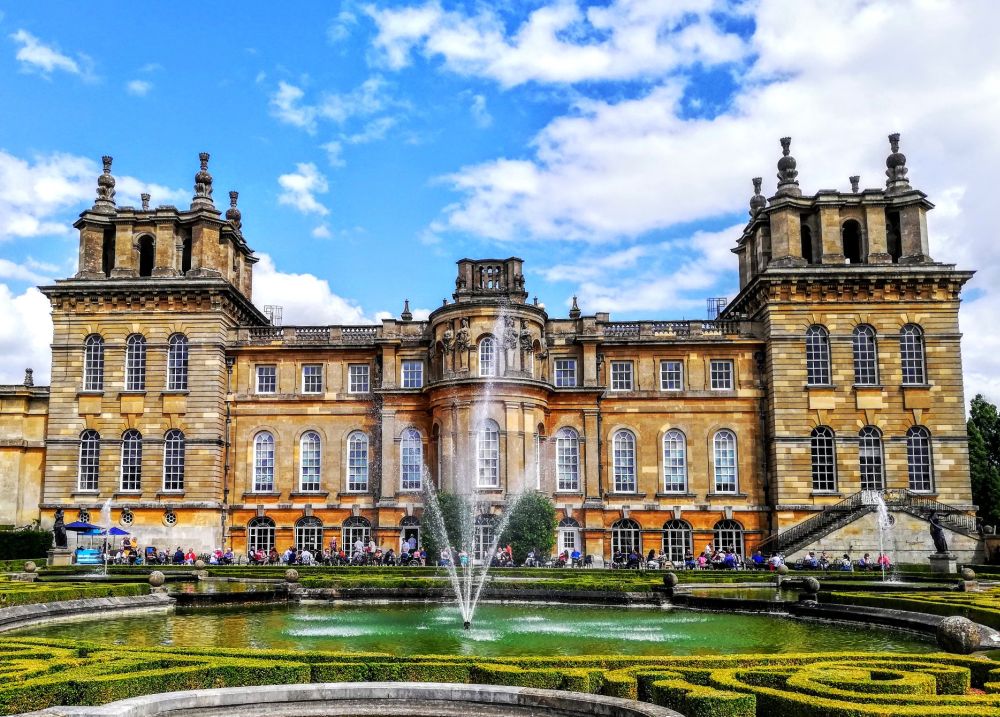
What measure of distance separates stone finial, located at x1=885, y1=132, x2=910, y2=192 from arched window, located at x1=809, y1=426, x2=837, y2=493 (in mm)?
10991

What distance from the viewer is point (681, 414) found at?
39938 mm

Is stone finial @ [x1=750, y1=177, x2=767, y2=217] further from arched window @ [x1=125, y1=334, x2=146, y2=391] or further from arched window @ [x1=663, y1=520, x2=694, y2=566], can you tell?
arched window @ [x1=125, y1=334, x2=146, y2=391]

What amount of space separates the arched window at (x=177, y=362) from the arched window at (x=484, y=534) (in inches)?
546

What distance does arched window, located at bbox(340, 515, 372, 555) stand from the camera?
3975cm

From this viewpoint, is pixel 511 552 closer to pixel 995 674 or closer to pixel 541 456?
pixel 541 456

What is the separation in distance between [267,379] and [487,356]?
10077 millimetres

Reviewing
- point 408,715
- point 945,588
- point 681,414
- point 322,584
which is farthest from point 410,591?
point 681,414

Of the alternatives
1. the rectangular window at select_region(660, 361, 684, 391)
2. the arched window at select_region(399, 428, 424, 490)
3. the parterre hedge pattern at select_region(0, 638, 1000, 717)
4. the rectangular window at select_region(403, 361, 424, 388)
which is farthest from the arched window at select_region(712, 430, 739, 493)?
the parterre hedge pattern at select_region(0, 638, 1000, 717)

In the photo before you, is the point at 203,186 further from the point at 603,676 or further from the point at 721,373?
the point at 603,676

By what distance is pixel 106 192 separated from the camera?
42125 millimetres

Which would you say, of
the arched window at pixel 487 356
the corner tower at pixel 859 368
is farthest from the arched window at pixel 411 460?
the corner tower at pixel 859 368

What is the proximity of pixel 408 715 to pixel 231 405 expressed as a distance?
32422 mm

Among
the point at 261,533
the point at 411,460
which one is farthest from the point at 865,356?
the point at 261,533

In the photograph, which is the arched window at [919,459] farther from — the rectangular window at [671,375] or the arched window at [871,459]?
the rectangular window at [671,375]
